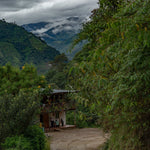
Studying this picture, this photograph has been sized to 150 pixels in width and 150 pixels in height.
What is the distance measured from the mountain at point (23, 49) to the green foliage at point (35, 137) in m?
70.5

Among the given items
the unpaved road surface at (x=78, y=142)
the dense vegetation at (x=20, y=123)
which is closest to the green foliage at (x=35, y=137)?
the dense vegetation at (x=20, y=123)

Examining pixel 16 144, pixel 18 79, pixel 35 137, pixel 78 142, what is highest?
pixel 18 79

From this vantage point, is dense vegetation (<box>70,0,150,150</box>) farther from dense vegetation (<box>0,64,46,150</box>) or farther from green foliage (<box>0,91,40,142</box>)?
green foliage (<box>0,91,40,142</box>)

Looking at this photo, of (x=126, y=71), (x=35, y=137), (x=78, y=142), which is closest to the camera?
(x=126, y=71)

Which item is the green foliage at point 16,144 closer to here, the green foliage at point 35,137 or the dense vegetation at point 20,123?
the dense vegetation at point 20,123

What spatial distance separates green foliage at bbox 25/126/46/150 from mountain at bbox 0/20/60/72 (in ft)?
231

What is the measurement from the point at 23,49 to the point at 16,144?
87.3 m

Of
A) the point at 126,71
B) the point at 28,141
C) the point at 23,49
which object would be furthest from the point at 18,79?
the point at 23,49

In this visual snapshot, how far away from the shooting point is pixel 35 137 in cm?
1238

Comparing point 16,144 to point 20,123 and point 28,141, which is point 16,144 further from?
point 20,123

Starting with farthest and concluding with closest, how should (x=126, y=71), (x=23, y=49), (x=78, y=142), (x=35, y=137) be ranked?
(x=23, y=49), (x=78, y=142), (x=35, y=137), (x=126, y=71)

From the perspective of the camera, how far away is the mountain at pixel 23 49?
88375 millimetres

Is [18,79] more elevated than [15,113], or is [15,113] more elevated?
[18,79]

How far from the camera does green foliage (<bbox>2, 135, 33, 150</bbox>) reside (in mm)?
10555
